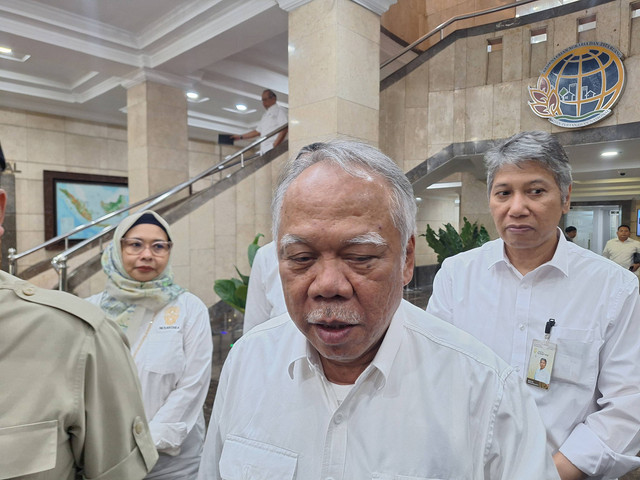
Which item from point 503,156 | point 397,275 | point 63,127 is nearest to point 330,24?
point 503,156

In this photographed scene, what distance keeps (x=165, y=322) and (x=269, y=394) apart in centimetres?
110

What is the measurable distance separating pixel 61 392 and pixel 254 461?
1.43ft

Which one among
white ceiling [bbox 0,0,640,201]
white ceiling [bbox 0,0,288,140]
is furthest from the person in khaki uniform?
white ceiling [bbox 0,0,288,140]

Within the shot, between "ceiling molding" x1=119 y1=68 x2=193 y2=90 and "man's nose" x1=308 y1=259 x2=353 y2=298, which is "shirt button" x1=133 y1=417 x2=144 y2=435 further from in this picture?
"ceiling molding" x1=119 y1=68 x2=193 y2=90

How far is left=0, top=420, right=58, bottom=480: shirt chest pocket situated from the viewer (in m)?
0.80

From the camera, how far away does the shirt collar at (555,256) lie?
4.42 feet

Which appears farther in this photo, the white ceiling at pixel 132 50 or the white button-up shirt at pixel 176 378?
the white ceiling at pixel 132 50

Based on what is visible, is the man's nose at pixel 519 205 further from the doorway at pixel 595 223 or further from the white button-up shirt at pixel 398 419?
the doorway at pixel 595 223

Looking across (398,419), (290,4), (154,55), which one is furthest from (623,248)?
(154,55)

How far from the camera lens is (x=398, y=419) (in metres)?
0.81

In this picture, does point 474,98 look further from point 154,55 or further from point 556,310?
point 154,55

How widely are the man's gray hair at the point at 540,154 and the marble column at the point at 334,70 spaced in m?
2.74

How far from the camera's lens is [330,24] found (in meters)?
4.04

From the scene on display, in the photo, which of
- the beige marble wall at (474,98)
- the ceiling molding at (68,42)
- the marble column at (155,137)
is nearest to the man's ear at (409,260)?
the beige marble wall at (474,98)
